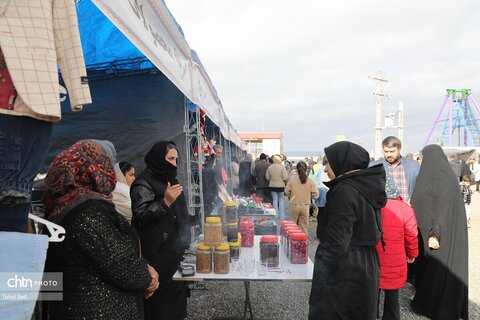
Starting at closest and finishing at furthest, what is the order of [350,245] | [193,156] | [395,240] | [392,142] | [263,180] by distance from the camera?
[350,245] → [395,240] → [392,142] → [193,156] → [263,180]

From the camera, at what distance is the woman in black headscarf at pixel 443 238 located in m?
3.32

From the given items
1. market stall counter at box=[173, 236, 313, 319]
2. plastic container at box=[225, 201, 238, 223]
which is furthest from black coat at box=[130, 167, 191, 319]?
plastic container at box=[225, 201, 238, 223]

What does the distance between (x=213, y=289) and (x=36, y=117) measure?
3.82m

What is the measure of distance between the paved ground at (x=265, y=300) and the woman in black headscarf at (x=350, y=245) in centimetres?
159

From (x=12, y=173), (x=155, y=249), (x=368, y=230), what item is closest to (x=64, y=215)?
(x=12, y=173)

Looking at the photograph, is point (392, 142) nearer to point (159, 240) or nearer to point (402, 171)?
point (402, 171)

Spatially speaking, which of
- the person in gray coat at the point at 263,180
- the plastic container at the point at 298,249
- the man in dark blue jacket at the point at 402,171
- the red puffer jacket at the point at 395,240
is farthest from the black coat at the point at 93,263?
the person in gray coat at the point at 263,180

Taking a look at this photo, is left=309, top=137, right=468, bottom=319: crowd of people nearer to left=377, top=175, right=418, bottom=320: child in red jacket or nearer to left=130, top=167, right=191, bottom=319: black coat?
left=377, top=175, right=418, bottom=320: child in red jacket

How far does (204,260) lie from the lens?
2455mm

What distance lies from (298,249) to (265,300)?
67.4 inches

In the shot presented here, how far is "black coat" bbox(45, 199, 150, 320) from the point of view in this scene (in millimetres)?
1392

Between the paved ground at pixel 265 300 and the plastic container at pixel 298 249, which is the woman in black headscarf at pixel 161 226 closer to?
the plastic container at pixel 298 249

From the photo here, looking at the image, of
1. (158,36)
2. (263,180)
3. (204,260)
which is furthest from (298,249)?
(263,180)

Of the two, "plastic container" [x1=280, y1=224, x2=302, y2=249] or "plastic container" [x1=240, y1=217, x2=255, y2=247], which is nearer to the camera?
"plastic container" [x1=280, y1=224, x2=302, y2=249]
